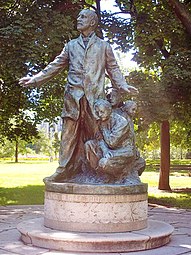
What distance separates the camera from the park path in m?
5.55

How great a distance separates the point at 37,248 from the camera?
5.70 meters

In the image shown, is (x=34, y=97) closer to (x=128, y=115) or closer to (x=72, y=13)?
(x=72, y=13)

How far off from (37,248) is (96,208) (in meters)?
1.00

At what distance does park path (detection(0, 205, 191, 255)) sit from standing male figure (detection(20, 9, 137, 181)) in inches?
49.8

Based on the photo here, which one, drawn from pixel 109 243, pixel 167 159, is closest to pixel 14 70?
pixel 109 243

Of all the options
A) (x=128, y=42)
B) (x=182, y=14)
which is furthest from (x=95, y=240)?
(x=128, y=42)

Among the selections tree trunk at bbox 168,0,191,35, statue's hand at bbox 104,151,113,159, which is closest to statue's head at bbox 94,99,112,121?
statue's hand at bbox 104,151,113,159

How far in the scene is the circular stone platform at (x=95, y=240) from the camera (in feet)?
18.1

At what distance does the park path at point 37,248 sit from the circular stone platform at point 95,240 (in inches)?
3.9

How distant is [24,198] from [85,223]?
8.96 meters

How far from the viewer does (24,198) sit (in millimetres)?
14695

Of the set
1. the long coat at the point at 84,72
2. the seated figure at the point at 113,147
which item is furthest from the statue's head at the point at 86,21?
the seated figure at the point at 113,147

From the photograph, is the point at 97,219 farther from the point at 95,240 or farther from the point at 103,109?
the point at 103,109

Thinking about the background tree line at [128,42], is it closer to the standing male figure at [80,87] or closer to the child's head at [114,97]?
the standing male figure at [80,87]
